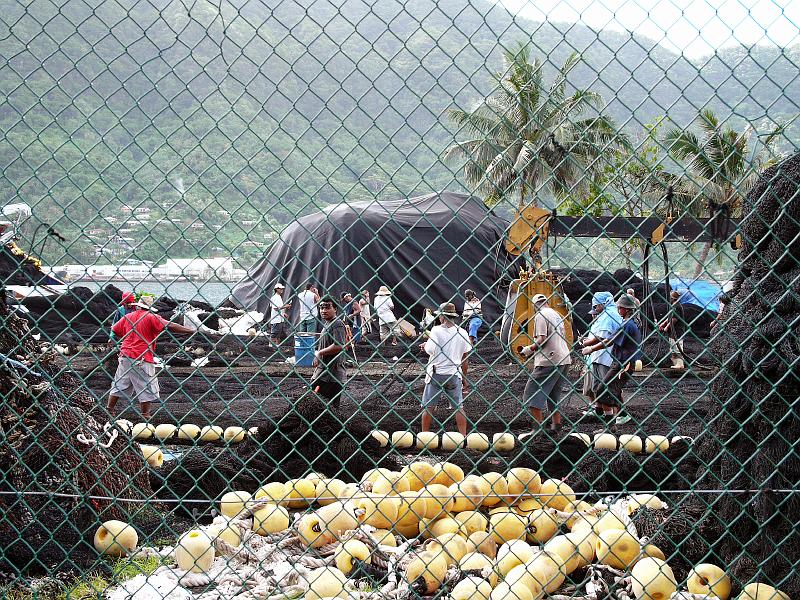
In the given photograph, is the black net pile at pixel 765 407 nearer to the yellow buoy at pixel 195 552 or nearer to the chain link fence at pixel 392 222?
the chain link fence at pixel 392 222

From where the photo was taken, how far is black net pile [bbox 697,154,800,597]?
3.40m

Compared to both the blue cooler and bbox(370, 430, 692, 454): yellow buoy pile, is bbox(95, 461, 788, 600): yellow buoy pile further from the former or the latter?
bbox(370, 430, 692, 454): yellow buoy pile

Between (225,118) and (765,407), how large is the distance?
108 inches

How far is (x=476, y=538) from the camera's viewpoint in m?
4.32

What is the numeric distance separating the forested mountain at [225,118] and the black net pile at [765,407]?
2.28 ft

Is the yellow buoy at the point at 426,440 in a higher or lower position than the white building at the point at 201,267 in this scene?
lower

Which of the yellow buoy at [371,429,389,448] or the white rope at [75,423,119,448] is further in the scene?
the yellow buoy at [371,429,389,448]

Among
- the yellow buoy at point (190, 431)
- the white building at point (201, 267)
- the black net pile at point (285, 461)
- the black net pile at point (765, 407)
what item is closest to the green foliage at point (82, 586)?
the black net pile at point (285, 461)

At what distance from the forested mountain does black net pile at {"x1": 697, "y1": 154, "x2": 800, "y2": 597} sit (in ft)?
2.28

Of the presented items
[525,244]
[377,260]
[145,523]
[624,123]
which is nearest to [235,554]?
[145,523]

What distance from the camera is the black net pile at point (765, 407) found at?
3.40m

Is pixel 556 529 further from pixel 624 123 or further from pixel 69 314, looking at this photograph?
pixel 69 314

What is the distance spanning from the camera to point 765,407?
353 cm

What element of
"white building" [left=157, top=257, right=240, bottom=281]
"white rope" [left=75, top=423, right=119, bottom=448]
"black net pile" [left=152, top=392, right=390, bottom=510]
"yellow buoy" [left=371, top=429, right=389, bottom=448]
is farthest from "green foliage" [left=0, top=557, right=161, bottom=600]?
"yellow buoy" [left=371, top=429, right=389, bottom=448]
